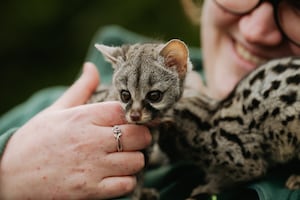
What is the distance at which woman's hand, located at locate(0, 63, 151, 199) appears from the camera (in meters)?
2.74

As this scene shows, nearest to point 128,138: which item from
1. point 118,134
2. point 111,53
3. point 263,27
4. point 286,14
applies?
point 118,134

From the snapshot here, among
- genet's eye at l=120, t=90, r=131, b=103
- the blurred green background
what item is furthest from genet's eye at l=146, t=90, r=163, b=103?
the blurred green background

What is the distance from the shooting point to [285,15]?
3094 mm

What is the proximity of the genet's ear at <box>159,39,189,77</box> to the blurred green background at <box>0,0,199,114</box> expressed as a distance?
3.93 m

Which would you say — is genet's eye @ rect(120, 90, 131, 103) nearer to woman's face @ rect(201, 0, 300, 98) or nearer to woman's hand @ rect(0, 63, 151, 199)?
woman's hand @ rect(0, 63, 151, 199)

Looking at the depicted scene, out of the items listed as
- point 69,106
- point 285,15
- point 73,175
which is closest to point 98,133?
point 73,175

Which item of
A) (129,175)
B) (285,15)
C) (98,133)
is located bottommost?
(129,175)

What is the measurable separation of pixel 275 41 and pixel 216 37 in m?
0.55

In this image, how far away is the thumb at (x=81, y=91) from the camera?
3.18 meters

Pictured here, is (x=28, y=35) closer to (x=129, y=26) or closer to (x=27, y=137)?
(x=129, y=26)

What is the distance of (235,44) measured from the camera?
11.7ft

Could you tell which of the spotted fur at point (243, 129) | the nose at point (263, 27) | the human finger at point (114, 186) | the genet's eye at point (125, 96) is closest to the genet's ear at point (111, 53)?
the genet's eye at point (125, 96)

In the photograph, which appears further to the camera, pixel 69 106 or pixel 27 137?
pixel 69 106

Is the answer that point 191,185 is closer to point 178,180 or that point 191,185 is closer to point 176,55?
point 178,180
